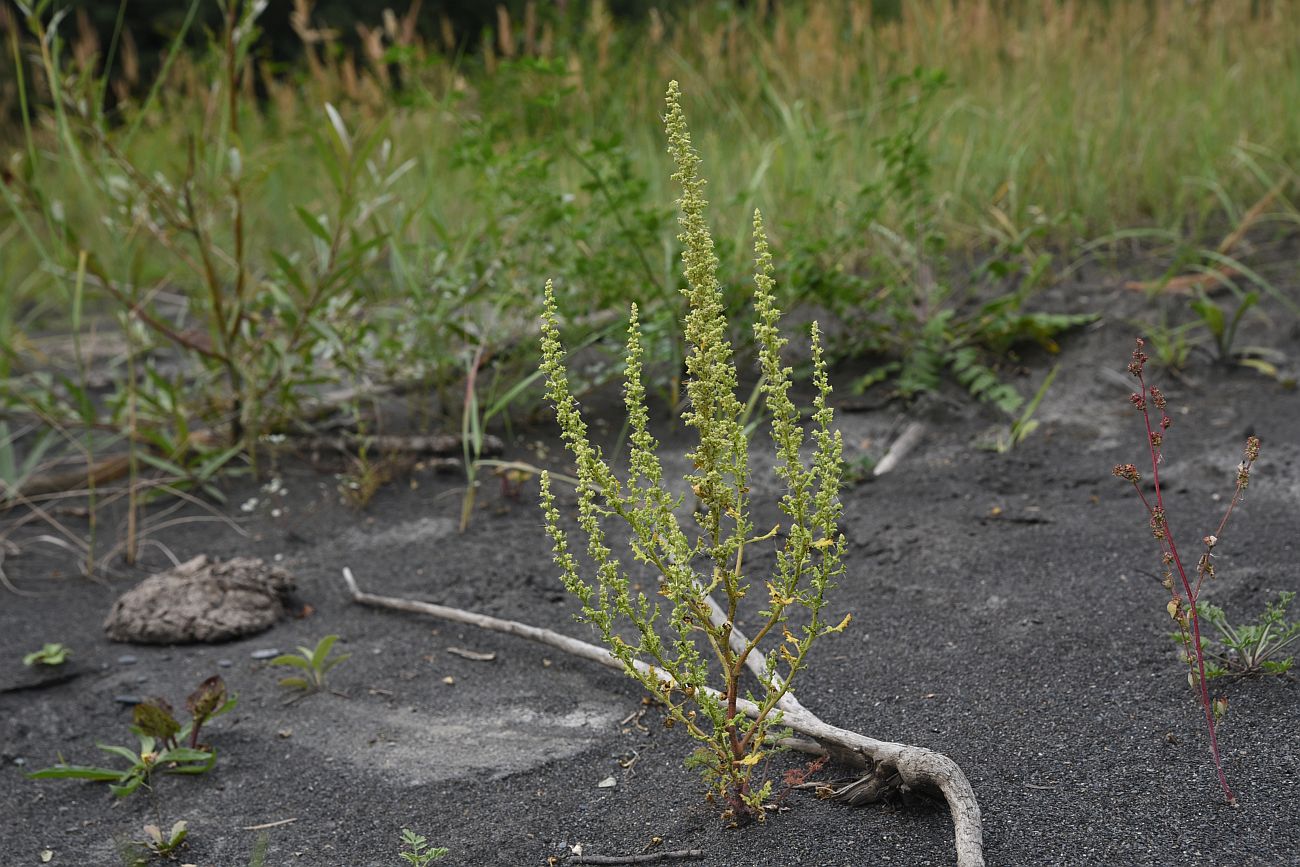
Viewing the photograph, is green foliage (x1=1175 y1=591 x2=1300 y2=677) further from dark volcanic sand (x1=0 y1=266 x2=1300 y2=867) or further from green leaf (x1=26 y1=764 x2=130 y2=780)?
green leaf (x1=26 y1=764 x2=130 y2=780)

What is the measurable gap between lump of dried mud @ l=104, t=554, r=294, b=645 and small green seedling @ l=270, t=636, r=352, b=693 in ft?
0.99

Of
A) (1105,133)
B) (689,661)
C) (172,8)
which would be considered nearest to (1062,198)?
(1105,133)

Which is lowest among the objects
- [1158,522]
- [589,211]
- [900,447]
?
[900,447]

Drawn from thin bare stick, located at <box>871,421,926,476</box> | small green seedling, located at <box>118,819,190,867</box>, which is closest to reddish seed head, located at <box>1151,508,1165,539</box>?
thin bare stick, located at <box>871,421,926,476</box>

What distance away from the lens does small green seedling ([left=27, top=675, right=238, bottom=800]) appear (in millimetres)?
1893

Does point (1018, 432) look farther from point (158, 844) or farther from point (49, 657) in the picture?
point (49, 657)

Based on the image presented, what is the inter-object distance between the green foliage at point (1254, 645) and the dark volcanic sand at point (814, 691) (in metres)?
0.03

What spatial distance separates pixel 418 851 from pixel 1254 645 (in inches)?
49.8

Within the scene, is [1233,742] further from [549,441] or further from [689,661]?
[549,441]

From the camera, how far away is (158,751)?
1971 millimetres

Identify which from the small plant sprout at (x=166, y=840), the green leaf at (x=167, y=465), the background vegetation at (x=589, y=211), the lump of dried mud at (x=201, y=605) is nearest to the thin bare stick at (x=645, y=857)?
the small plant sprout at (x=166, y=840)

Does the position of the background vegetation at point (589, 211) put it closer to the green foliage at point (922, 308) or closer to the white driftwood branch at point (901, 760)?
the green foliage at point (922, 308)

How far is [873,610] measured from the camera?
2.24 meters

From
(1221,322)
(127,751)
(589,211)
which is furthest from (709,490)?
(1221,322)
